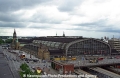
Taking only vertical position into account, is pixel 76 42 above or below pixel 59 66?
above

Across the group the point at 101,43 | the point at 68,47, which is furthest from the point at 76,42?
the point at 101,43

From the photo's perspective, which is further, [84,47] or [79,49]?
[84,47]

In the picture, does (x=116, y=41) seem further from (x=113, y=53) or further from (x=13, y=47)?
(x=13, y=47)

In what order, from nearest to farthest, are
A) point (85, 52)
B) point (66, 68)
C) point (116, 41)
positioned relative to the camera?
point (66, 68) → point (85, 52) → point (116, 41)

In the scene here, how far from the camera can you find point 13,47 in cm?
15962

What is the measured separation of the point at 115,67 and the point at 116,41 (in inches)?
2432

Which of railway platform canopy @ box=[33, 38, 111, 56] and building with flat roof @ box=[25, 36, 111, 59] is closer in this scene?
building with flat roof @ box=[25, 36, 111, 59]

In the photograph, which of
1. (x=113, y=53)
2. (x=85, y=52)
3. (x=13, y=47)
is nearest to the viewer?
(x=85, y=52)

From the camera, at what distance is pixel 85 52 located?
97.0 metres

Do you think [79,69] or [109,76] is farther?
[79,69]

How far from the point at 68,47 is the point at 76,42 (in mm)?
4038

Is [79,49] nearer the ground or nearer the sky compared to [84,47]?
nearer the ground

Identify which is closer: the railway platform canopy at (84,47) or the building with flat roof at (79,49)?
the building with flat roof at (79,49)

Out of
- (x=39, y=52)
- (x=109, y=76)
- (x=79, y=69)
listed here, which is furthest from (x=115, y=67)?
(x=39, y=52)
